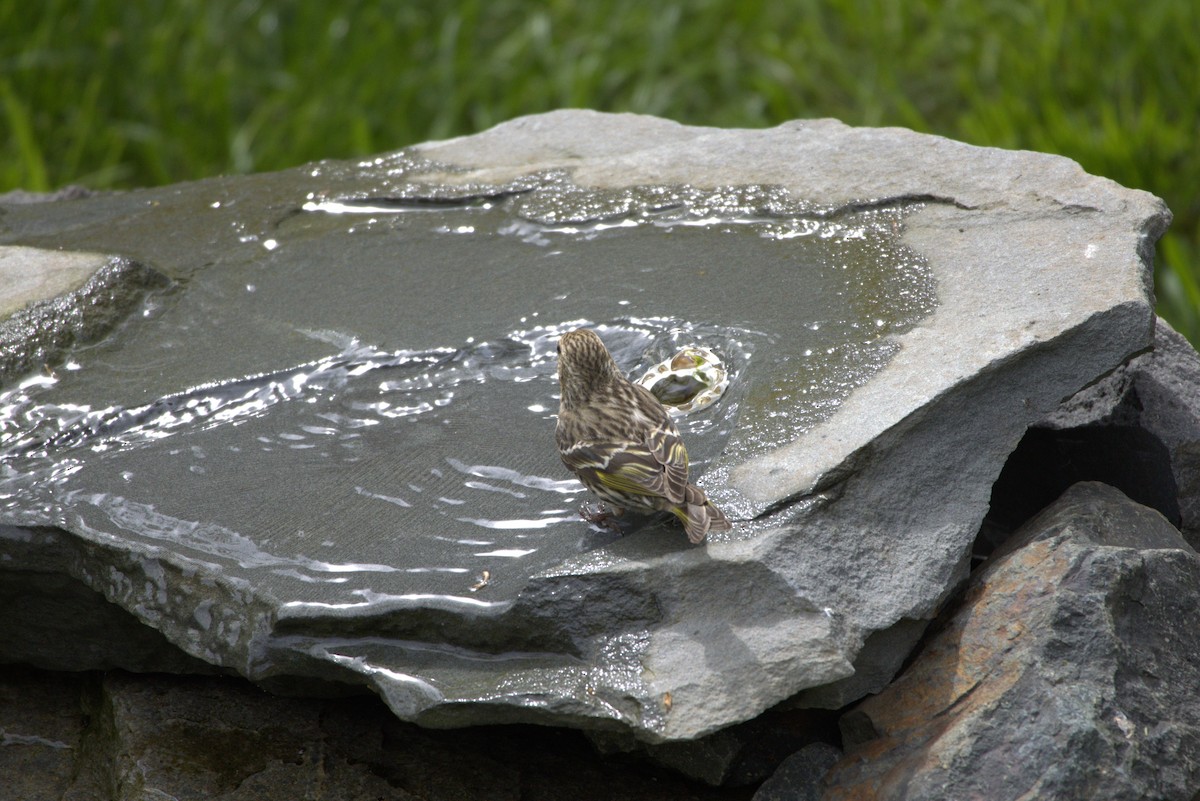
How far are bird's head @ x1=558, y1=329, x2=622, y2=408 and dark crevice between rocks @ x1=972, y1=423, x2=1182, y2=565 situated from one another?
1.54 metres

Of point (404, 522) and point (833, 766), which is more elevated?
point (404, 522)

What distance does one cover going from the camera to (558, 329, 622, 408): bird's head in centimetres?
414

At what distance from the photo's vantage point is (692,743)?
3832 mm

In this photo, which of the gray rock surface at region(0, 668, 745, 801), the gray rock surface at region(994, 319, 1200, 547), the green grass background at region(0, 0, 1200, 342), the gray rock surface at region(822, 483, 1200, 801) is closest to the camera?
the gray rock surface at region(822, 483, 1200, 801)

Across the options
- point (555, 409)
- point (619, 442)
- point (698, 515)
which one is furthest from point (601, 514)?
point (555, 409)

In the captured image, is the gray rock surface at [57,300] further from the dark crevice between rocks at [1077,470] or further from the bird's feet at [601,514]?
the dark crevice between rocks at [1077,470]

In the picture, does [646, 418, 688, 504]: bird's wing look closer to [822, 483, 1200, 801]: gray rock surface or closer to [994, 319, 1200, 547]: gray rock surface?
[822, 483, 1200, 801]: gray rock surface

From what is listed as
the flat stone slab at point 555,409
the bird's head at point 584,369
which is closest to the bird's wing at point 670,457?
the flat stone slab at point 555,409

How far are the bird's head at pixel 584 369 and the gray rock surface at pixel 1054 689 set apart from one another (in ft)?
3.97

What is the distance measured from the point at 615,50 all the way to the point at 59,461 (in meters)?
6.51

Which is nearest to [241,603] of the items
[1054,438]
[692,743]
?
[692,743]

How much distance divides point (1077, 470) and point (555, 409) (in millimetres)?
1875

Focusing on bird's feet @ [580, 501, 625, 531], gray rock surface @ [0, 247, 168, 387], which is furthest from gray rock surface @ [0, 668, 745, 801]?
gray rock surface @ [0, 247, 168, 387]

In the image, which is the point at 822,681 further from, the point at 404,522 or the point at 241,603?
the point at 241,603
